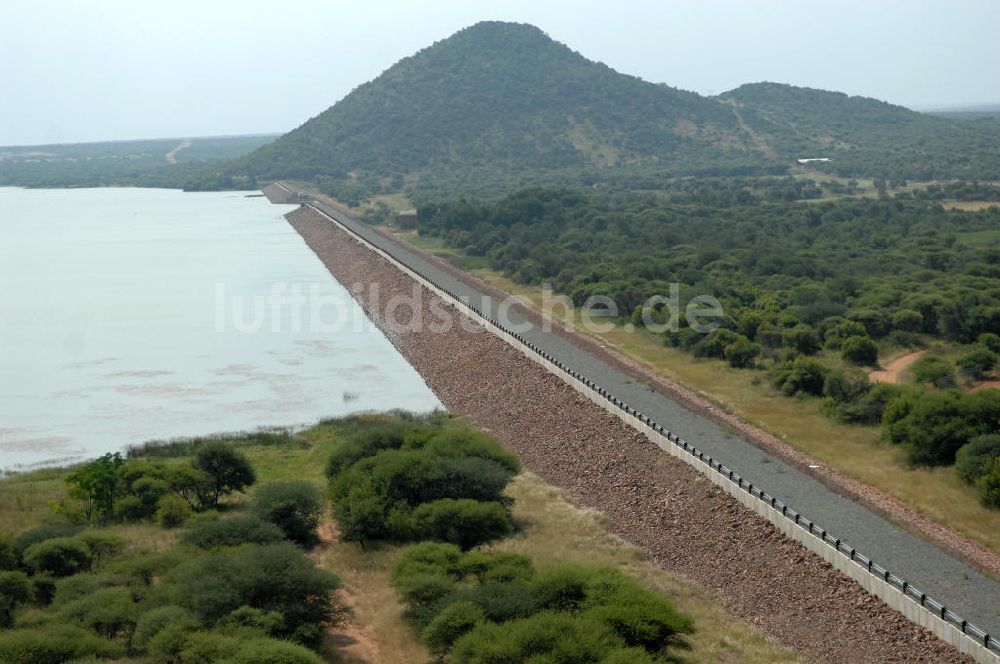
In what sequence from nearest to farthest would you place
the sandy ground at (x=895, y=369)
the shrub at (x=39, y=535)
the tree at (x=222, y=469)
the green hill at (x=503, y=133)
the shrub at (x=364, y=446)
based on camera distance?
the shrub at (x=39, y=535)
the tree at (x=222, y=469)
the shrub at (x=364, y=446)
the sandy ground at (x=895, y=369)
the green hill at (x=503, y=133)

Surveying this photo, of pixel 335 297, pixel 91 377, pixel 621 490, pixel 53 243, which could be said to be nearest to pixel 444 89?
pixel 53 243

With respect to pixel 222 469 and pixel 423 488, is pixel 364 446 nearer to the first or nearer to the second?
pixel 222 469

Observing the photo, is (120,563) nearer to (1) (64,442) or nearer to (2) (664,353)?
(1) (64,442)

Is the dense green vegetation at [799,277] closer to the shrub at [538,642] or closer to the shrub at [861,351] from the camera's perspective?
the shrub at [861,351]

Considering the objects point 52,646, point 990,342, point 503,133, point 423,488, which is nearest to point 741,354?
point 990,342

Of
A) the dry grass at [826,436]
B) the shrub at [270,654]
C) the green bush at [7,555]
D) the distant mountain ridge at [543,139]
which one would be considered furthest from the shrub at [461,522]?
the distant mountain ridge at [543,139]

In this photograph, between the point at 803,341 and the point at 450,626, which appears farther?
the point at 803,341
